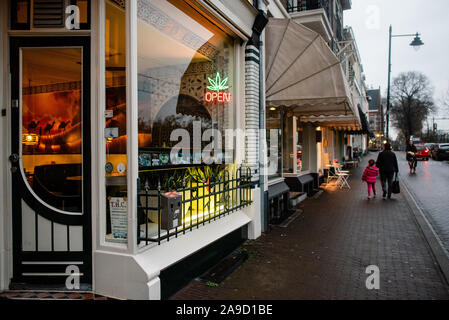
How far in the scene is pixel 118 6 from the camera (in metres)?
3.95

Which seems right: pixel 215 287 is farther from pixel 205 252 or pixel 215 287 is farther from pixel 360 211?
pixel 360 211

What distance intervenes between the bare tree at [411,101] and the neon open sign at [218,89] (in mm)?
59471

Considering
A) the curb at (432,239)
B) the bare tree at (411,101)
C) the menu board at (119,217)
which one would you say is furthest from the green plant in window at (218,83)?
the bare tree at (411,101)

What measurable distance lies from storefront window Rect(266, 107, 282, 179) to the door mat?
3.74 metres

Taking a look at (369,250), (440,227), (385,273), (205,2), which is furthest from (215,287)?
(440,227)

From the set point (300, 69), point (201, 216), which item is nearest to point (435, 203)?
point (300, 69)

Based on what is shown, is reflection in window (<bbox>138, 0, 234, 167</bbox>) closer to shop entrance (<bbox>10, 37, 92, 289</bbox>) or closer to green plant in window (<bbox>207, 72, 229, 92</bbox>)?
green plant in window (<bbox>207, 72, 229, 92</bbox>)

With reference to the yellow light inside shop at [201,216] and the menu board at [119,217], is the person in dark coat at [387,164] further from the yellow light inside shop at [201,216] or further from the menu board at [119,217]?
the menu board at [119,217]

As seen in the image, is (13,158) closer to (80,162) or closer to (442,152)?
(80,162)

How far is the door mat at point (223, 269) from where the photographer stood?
4496 mm

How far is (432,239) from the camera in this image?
21.4ft

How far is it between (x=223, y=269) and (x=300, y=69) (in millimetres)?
4524
